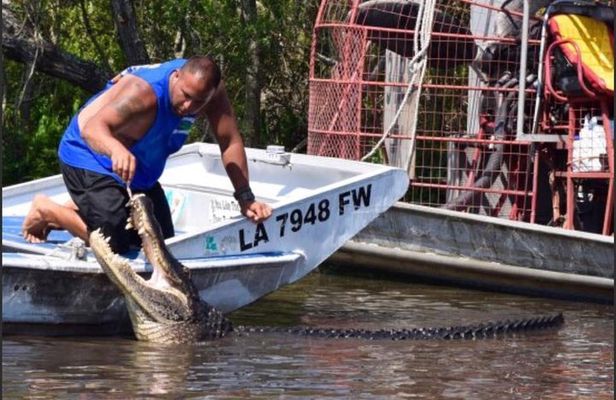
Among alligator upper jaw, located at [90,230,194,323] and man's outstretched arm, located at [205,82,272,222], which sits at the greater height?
man's outstretched arm, located at [205,82,272,222]

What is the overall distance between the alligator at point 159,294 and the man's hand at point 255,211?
745mm

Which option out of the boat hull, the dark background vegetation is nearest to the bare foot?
the boat hull

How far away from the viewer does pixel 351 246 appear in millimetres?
11758

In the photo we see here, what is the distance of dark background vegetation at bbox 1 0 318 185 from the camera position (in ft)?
47.3

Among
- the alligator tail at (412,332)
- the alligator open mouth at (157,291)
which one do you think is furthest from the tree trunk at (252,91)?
the alligator open mouth at (157,291)

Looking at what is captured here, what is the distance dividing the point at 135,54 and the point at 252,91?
1.46 metres

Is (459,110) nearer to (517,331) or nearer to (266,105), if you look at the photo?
(517,331)

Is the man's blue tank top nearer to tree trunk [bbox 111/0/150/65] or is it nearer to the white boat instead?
the white boat

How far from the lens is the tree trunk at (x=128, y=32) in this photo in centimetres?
1432

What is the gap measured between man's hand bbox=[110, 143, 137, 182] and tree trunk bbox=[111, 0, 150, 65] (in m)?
6.15

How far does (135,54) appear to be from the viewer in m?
14.4

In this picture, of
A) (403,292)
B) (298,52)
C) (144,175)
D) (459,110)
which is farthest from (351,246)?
(298,52)

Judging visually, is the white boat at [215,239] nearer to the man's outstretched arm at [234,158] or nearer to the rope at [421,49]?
the man's outstretched arm at [234,158]

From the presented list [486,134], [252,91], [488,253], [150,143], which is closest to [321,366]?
[150,143]
